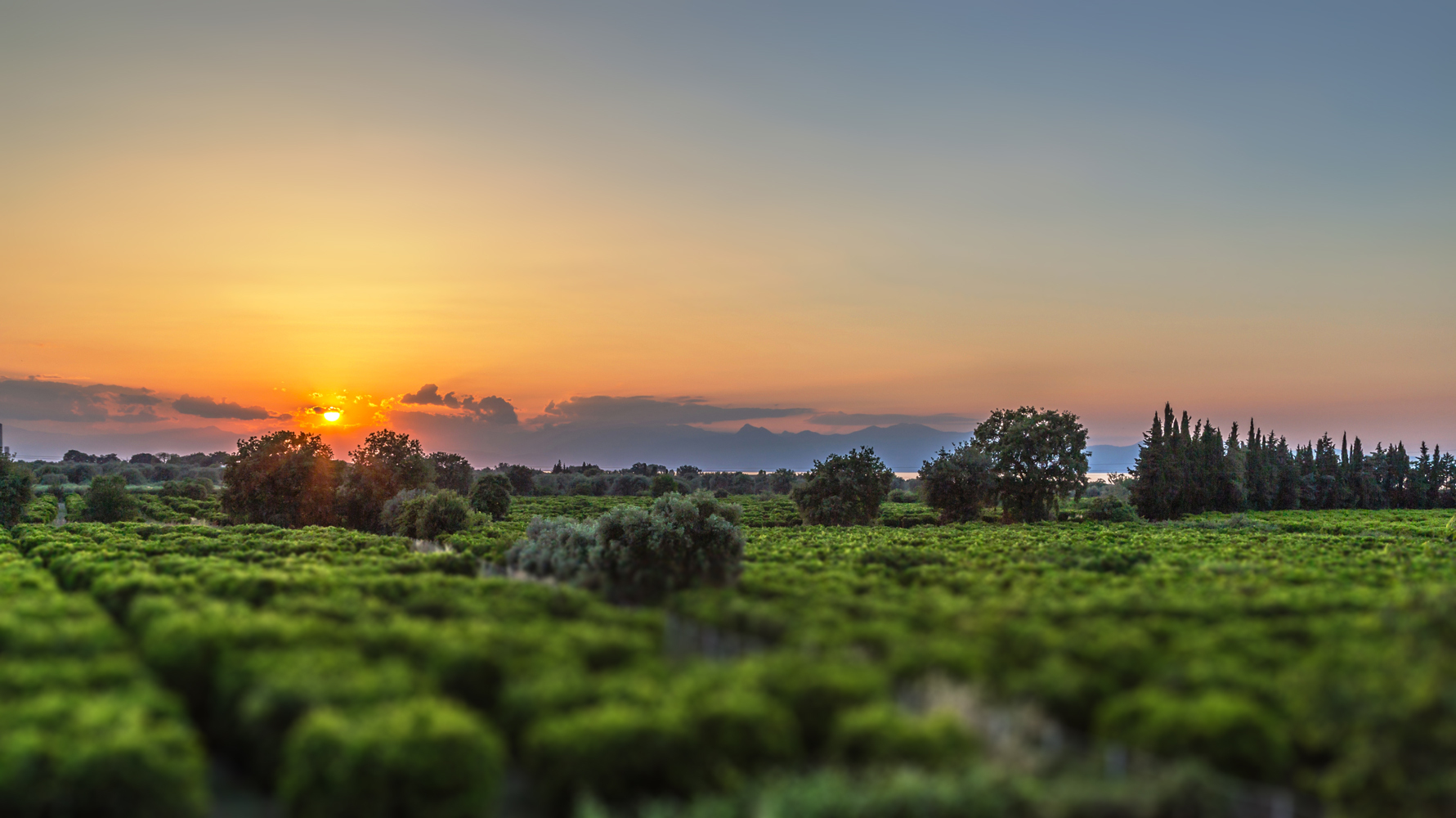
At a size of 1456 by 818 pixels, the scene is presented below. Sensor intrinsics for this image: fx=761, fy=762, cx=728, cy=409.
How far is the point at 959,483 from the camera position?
7406 centimetres

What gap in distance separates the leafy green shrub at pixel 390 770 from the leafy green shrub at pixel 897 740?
16.9ft

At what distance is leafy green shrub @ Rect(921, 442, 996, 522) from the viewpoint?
73562 mm

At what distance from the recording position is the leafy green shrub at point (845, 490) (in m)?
69.1

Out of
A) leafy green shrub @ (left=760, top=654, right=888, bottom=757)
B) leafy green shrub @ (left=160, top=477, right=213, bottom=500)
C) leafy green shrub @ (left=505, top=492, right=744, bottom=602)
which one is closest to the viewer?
leafy green shrub @ (left=760, top=654, right=888, bottom=757)

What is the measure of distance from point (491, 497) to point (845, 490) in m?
33.9

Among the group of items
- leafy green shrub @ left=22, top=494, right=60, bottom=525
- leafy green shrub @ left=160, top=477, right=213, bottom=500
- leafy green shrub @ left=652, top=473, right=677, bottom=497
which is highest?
leafy green shrub @ left=652, top=473, right=677, bottom=497

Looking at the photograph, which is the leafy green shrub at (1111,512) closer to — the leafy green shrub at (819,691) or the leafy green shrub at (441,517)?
the leafy green shrub at (441,517)

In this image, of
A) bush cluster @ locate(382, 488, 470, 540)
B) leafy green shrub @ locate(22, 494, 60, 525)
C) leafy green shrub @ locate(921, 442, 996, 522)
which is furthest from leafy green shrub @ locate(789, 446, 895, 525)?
leafy green shrub @ locate(22, 494, 60, 525)

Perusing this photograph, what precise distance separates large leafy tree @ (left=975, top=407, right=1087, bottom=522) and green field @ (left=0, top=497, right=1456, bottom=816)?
49856 mm

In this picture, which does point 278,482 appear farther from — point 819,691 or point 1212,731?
point 1212,731

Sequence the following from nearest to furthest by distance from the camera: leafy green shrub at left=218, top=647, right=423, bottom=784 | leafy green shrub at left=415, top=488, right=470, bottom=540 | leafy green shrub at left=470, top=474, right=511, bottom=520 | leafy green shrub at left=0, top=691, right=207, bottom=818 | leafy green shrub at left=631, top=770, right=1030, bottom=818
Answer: leafy green shrub at left=631, top=770, right=1030, bottom=818
leafy green shrub at left=0, top=691, right=207, bottom=818
leafy green shrub at left=218, top=647, right=423, bottom=784
leafy green shrub at left=415, top=488, right=470, bottom=540
leafy green shrub at left=470, top=474, right=511, bottom=520

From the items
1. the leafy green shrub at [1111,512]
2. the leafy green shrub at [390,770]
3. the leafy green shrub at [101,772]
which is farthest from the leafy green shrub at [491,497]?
the leafy green shrub at [390,770]

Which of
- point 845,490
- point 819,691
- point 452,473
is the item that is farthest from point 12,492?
point 819,691

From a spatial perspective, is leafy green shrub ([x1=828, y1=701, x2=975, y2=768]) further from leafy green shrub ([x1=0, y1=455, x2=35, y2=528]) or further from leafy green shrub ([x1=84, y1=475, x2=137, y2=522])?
leafy green shrub ([x1=84, y1=475, x2=137, y2=522])
